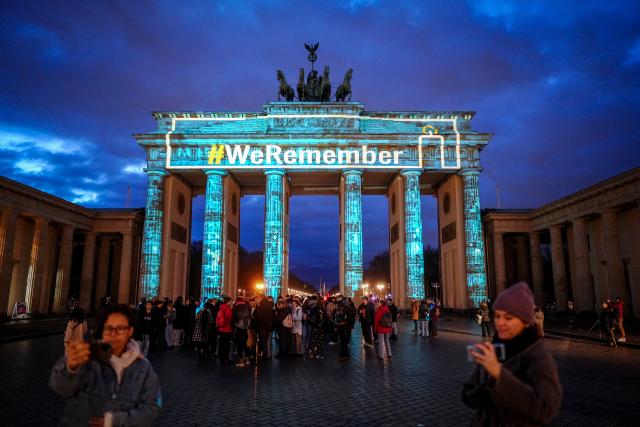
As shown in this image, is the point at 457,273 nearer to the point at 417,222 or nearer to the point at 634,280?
the point at 417,222

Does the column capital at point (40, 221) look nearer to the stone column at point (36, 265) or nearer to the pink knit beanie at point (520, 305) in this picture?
the stone column at point (36, 265)

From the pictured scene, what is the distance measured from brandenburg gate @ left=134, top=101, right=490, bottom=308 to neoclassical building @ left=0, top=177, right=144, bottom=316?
4472 mm

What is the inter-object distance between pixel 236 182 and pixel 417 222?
58.7 ft

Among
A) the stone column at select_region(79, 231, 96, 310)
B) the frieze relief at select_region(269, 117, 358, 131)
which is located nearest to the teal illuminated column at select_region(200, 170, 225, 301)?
the frieze relief at select_region(269, 117, 358, 131)

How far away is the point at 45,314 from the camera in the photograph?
32156 millimetres

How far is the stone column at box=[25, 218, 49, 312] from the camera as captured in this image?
103 feet

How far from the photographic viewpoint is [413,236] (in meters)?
36.6

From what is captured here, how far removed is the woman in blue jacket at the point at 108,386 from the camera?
2803mm

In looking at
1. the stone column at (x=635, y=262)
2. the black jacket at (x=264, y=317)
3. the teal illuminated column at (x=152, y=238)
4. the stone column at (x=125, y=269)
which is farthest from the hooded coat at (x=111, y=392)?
the stone column at (x=125, y=269)

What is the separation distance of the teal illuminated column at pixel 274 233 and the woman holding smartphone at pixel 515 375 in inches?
1322

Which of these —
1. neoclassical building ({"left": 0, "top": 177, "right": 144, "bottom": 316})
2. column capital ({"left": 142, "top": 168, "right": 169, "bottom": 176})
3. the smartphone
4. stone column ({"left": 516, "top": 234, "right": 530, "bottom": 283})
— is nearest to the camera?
the smartphone

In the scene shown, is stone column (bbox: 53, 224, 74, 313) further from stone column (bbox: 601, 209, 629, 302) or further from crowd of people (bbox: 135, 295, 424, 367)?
stone column (bbox: 601, 209, 629, 302)

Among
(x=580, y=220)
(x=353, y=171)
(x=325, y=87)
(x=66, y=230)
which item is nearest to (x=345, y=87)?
(x=325, y=87)

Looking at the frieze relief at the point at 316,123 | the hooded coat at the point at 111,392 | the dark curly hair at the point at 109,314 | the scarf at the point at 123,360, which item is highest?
the frieze relief at the point at 316,123
